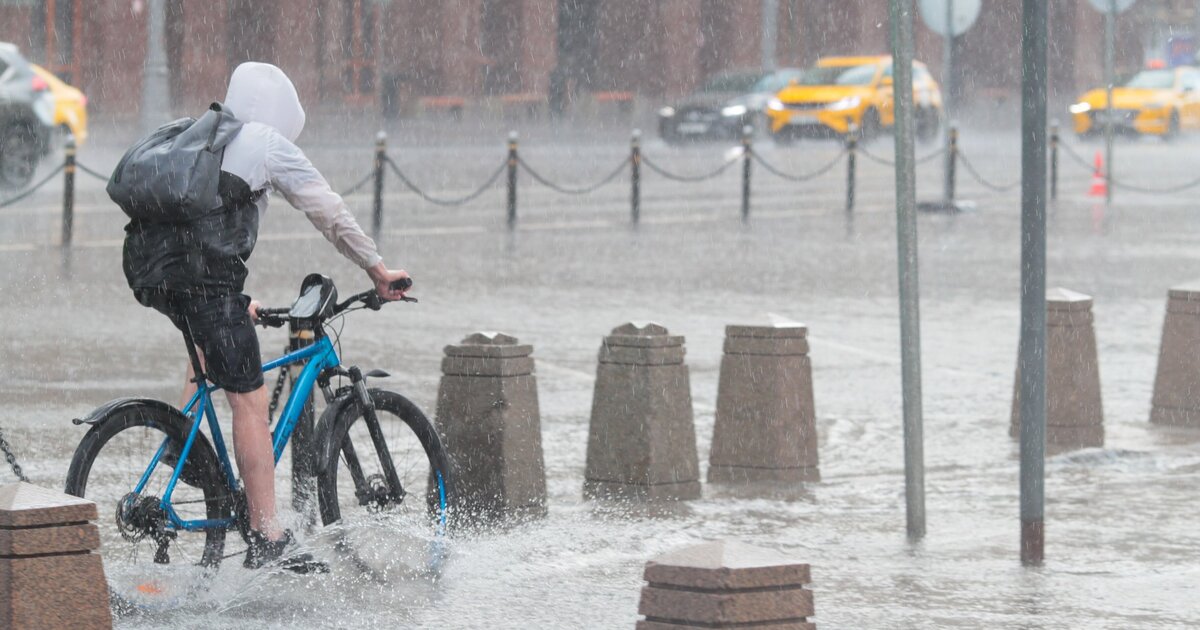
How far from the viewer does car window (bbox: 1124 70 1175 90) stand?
4272 cm

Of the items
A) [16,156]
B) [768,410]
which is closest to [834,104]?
[16,156]

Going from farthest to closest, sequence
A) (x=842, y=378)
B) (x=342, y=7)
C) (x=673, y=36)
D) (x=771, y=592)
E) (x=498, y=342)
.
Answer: (x=673, y=36)
(x=342, y=7)
(x=842, y=378)
(x=498, y=342)
(x=771, y=592)

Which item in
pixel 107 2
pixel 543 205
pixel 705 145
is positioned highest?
pixel 107 2

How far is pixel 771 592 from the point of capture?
4.51 m

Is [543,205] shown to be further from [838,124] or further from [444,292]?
[838,124]

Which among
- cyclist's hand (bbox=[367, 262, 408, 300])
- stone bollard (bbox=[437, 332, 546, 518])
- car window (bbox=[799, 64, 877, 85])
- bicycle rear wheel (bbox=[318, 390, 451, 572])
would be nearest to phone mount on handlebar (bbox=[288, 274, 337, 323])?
cyclist's hand (bbox=[367, 262, 408, 300])

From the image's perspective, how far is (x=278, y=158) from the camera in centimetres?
638

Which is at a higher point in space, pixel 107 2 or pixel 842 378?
pixel 107 2

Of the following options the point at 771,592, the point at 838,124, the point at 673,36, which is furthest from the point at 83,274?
the point at 673,36

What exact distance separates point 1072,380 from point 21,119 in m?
16.4

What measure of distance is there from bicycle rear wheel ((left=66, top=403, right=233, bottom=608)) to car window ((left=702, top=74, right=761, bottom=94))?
3418cm

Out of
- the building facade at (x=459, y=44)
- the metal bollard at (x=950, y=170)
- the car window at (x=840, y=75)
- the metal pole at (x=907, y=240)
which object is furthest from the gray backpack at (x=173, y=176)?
the building facade at (x=459, y=44)

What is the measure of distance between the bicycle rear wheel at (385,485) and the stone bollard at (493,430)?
71 cm

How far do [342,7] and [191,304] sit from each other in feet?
126
